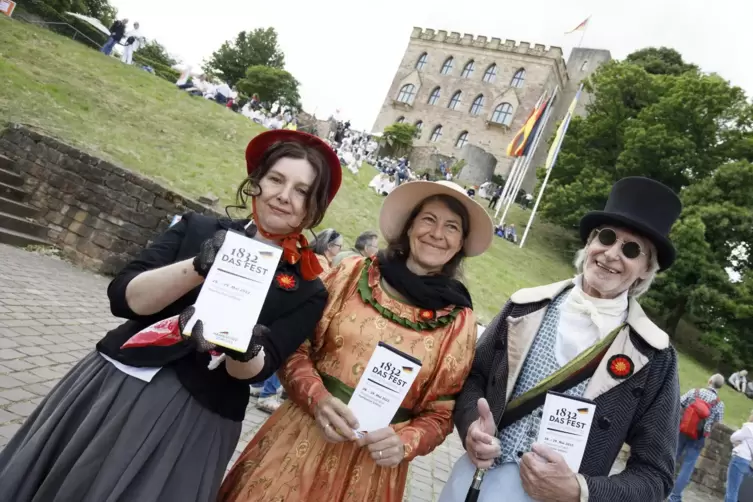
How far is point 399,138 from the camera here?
42094 millimetres

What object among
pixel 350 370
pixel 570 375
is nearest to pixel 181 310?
pixel 350 370

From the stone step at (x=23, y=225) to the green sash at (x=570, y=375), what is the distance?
1008 centimetres

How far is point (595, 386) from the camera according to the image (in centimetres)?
210

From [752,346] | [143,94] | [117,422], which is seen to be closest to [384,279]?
[117,422]

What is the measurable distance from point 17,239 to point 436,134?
4443 centimetres

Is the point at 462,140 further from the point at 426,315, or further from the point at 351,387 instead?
the point at 351,387

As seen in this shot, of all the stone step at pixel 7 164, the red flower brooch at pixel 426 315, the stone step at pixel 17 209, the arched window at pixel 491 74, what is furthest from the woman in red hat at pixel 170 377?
the arched window at pixel 491 74

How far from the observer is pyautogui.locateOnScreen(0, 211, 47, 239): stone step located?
348 inches

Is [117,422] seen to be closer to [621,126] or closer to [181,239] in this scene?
[181,239]

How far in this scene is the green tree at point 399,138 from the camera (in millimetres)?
42094

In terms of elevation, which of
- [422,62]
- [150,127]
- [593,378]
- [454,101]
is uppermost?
[422,62]

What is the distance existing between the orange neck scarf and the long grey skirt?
670 mm

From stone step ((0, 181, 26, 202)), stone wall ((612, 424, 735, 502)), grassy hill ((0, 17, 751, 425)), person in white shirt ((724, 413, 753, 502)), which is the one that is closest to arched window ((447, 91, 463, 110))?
grassy hill ((0, 17, 751, 425))

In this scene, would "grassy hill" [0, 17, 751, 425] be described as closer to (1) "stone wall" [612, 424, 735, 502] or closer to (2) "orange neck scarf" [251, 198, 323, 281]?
(1) "stone wall" [612, 424, 735, 502]
